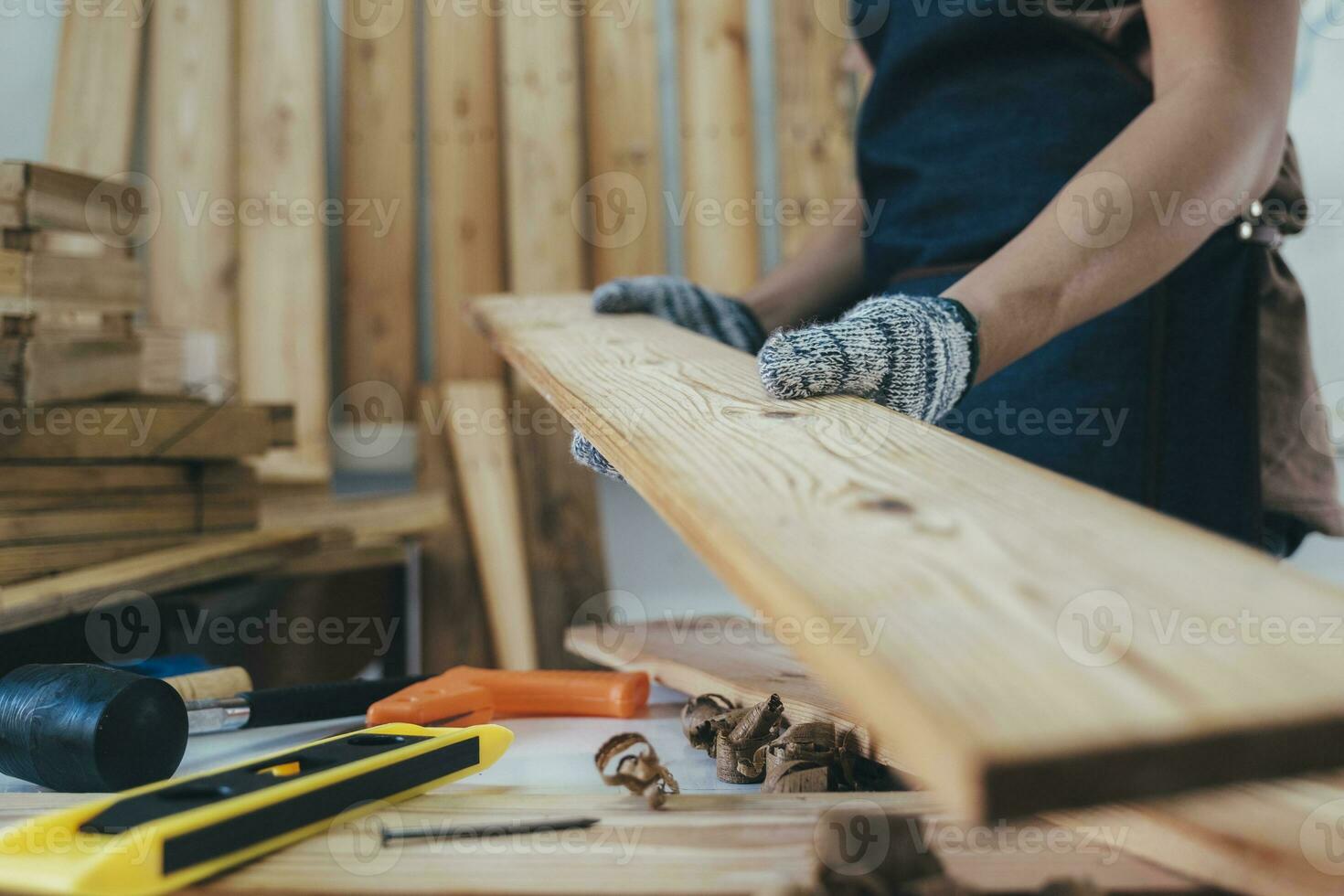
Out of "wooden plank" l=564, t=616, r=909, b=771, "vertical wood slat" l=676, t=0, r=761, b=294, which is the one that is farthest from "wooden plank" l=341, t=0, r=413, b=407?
"wooden plank" l=564, t=616, r=909, b=771

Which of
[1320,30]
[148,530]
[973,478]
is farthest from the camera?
[1320,30]

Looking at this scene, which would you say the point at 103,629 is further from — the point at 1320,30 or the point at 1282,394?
the point at 1320,30

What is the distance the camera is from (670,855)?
593 mm

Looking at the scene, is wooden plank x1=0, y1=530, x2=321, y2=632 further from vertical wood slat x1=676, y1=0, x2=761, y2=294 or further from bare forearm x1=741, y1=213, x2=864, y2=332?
vertical wood slat x1=676, y1=0, x2=761, y2=294

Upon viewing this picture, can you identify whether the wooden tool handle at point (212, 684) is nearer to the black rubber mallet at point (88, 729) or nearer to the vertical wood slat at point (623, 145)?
the black rubber mallet at point (88, 729)

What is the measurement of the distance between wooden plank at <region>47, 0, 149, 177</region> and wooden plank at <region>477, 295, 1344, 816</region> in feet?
7.81

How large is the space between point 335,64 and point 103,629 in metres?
1.95

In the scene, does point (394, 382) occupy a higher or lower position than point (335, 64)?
lower

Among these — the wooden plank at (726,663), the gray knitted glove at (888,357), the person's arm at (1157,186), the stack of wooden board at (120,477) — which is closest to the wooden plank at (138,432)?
the stack of wooden board at (120,477)

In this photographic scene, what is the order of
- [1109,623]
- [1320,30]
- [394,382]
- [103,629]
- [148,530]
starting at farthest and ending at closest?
1. [394,382]
2. [1320,30]
3. [148,530]
4. [103,629]
5. [1109,623]

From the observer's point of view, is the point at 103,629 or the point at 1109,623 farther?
the point at 103,629

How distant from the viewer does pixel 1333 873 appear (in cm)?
50

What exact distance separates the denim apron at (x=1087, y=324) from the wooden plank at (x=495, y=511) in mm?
1387

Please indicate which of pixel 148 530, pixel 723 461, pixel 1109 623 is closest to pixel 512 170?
pixel 148 530
